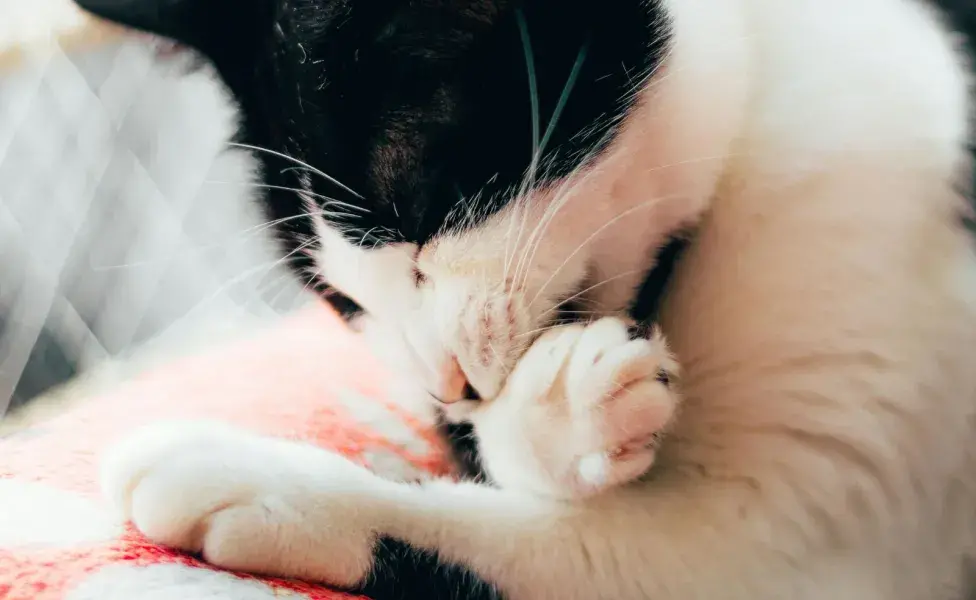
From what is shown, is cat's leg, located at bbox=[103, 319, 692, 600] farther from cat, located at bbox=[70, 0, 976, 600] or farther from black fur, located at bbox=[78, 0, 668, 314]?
black fur, located at bbox=[78, 0, 668, 314]

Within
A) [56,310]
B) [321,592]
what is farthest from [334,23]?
[56,310]

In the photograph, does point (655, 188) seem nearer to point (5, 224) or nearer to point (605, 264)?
point (605, 264)

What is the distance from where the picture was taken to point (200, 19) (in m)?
0.73

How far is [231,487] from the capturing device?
619mm

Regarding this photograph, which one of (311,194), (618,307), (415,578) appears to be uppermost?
(311,194)

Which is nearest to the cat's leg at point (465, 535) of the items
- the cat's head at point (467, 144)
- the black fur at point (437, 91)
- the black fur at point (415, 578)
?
the black fur at point (415, 578)

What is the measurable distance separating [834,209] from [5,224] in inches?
38.3

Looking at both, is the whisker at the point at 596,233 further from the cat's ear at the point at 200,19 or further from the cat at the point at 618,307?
the cat's ear at the point at 200,19

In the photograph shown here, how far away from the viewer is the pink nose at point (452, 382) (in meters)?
0.63

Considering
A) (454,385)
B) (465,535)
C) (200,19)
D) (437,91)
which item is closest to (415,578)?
(465,535)

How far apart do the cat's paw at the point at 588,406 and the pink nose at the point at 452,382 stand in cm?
4

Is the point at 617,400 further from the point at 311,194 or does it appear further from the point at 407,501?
the point at 311,194

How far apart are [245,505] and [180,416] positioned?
0.99ft

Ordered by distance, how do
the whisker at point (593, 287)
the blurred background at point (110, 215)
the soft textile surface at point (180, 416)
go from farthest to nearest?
the blurred background at point (110, 215) → the whisker at point (593, 287) → the soft textile surface at point (180, 416)
